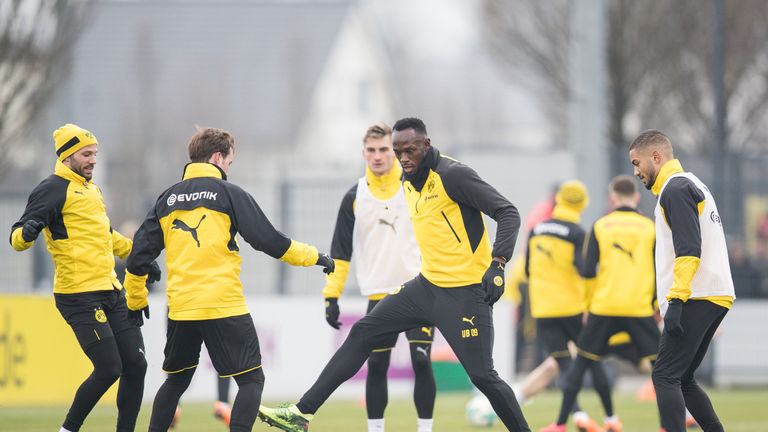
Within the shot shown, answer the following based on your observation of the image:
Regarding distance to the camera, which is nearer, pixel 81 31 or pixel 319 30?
pixel 81 31

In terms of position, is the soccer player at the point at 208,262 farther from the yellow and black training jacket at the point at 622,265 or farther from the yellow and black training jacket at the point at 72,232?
the yellow and black training jacket at the point at 622,265

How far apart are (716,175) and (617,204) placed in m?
7.11

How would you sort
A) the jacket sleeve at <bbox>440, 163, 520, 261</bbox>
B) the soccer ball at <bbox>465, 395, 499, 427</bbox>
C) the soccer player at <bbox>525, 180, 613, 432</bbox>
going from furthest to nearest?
1. the soccer ball at <bbox>465, 395, 499, 427</bbox>
2. the soccer player at <bbox>525, 180, 613, 432</bbox>
3. the jacket sleeve at <bbox>440, 163, 520, 261</bbox>

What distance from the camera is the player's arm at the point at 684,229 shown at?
26.6 ft

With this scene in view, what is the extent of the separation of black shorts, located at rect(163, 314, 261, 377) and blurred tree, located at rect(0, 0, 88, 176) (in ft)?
29.9

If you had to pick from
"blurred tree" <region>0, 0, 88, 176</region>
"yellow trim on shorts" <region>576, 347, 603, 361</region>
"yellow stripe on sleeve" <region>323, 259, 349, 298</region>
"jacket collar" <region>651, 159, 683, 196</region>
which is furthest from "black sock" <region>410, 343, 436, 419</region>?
"blurred tree" <region>0, 0, 88, 176</region>

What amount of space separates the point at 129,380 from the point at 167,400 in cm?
83

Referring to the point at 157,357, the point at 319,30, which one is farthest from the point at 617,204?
the point at 319,30

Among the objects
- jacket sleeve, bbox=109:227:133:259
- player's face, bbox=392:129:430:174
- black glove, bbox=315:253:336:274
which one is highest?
player's face, bbox=392:129:430:174

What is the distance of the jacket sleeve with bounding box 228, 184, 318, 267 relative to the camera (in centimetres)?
804

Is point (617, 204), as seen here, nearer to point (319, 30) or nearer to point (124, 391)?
point (124, 391)

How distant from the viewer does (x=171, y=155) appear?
47.2m

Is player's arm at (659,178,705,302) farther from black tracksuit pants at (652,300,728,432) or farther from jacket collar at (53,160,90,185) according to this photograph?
jacket collar at (53,160,90,185)

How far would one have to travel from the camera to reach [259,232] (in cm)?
806
